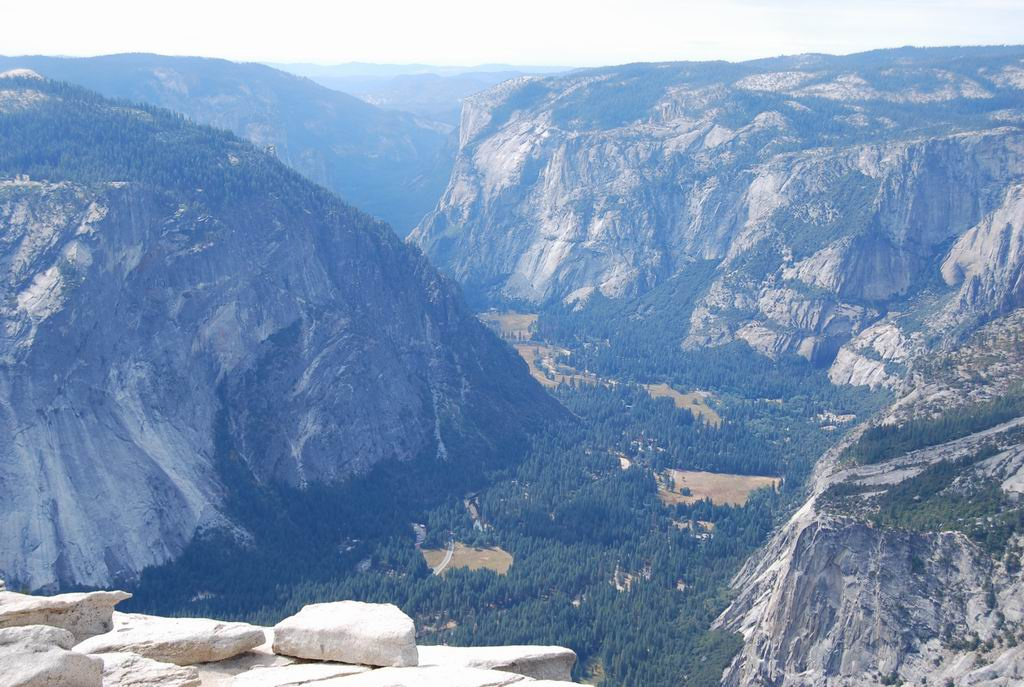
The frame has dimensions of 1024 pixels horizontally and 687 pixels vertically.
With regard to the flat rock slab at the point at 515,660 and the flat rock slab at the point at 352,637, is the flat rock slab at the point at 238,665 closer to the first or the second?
the flat rock slab at the point at 352,637

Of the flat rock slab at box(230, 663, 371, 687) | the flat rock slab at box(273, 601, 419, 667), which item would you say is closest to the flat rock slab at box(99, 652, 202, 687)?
the flat rock slab at box(230, 663, 371, 687)

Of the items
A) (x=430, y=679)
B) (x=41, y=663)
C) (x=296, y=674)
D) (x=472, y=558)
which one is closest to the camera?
(x=41, y=663)

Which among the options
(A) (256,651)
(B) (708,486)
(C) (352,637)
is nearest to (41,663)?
(A) (256,651)

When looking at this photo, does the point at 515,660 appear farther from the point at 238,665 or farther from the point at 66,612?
the point at 66,612

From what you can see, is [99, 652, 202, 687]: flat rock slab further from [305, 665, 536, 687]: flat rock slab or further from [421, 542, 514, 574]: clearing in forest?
[421, 542, 514, 574]: clearing in forest

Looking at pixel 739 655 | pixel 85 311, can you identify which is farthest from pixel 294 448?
pixel 739 655

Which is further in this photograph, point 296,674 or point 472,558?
point 472,558

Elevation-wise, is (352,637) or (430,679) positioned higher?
(430,679)
